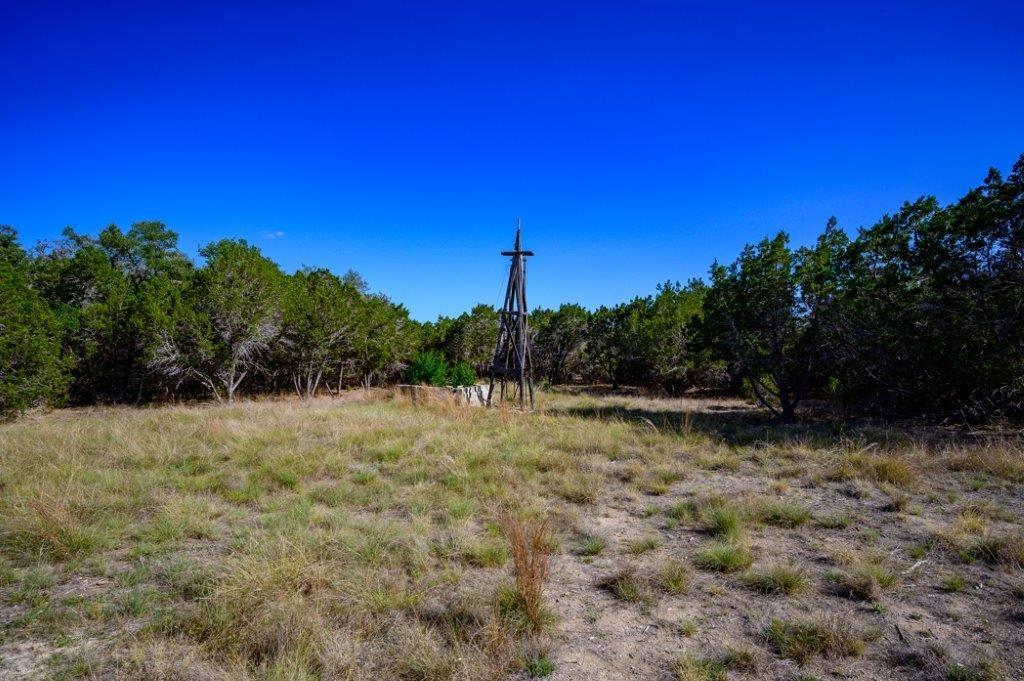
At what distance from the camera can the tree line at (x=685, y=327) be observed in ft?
30.4

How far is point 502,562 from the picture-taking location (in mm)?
3977

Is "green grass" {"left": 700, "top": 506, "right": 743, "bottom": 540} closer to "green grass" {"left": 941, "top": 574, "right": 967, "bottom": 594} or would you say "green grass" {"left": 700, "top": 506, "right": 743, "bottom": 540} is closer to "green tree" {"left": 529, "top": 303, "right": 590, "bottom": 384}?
"green grass" {"left": 941, "top": 574, "right": 967, "bottom": 594}

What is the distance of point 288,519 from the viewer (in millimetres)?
4727

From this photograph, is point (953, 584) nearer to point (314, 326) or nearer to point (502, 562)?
point (502, 562)

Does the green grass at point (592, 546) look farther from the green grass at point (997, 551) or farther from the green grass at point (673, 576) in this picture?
the green grass at point (997, 551)

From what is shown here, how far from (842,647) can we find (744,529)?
184 cm

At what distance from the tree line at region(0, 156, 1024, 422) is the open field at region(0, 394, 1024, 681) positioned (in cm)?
331

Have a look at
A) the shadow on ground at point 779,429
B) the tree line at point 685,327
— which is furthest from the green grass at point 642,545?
the tree line at point 685,327

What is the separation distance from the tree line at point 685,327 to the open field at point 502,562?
331 centimetres

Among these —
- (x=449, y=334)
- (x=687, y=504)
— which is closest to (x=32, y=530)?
(x=687, y=504)

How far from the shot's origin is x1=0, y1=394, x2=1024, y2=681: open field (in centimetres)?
278

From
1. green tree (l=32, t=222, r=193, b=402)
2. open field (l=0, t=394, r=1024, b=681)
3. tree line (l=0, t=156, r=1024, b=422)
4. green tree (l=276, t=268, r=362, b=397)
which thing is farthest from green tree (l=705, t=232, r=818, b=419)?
green tree (l=32, t=222, r=193, b=402)

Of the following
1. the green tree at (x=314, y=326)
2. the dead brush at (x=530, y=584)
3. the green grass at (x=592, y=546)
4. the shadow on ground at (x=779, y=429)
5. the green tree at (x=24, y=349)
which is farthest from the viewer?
the green tree at (x=314, y=326)

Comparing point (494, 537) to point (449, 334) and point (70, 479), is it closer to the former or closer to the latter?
point (70, 479)
